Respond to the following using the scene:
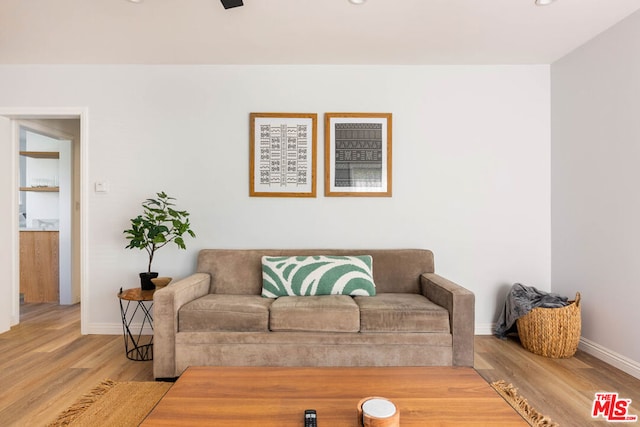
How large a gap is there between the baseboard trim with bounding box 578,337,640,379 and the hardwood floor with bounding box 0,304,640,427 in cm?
5

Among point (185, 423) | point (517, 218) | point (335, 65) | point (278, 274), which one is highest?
point (335, 65)

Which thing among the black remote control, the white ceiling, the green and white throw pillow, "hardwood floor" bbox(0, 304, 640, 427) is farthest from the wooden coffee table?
the white ceiling

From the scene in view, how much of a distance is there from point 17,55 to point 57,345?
252 centimetres

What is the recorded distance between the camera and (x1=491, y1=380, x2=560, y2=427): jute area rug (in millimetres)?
1757

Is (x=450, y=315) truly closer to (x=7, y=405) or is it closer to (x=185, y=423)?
(x=185, y=423)

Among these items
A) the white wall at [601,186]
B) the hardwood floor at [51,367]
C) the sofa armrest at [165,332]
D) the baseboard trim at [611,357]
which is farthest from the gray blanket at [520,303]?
the hardwood floor at [51,367]

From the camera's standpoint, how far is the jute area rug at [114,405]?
1.78 metres

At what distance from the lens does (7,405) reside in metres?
1.96

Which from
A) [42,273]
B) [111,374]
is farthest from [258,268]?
[42,273]

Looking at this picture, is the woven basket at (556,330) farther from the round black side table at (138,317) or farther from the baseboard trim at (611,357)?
the round black side table at (138,317)

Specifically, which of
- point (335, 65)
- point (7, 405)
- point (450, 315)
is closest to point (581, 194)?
point (450, 315)

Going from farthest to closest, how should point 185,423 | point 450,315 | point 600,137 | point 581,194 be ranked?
point 581,194 → point 600,137 → point 450,315 → point 185,423

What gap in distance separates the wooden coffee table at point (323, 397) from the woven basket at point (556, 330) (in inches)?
60.5

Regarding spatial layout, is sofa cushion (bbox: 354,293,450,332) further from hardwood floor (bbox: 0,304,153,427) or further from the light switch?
the light switch
